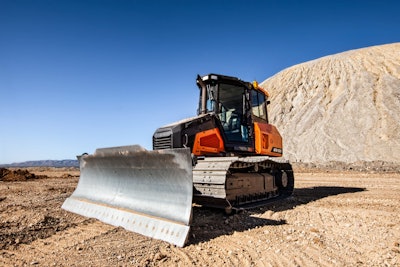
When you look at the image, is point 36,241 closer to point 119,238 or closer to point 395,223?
point 119,238

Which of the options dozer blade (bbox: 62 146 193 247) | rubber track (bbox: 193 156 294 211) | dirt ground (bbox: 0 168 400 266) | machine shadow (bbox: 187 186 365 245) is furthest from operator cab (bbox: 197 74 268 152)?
dozer blade (bbox: 62 146 193 247)

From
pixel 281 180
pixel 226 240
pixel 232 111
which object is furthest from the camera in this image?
pixel 281 180

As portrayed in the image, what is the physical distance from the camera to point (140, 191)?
18.4 feet

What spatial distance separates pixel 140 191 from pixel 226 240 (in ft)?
6.77

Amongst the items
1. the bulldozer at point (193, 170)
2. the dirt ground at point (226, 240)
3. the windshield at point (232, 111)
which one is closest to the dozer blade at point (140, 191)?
the bulldozer at point (193, 170)

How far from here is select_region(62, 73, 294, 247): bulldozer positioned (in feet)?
15.5

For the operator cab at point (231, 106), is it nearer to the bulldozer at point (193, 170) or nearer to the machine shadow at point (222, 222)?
the bulldozer at point (193, 170)

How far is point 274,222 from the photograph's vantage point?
5.32 m

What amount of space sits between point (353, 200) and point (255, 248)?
4847mm

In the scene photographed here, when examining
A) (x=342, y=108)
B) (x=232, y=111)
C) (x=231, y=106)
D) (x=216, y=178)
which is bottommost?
(x=216, y=178)

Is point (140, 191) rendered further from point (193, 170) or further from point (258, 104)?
point (258, 104)

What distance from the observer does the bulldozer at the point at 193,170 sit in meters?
4.74

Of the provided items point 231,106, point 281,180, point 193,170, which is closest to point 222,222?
point 193,170

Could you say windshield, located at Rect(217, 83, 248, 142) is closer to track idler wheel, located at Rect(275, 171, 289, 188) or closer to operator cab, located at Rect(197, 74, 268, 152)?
operator cab, located at Rect(197, 74, 268, 152)
